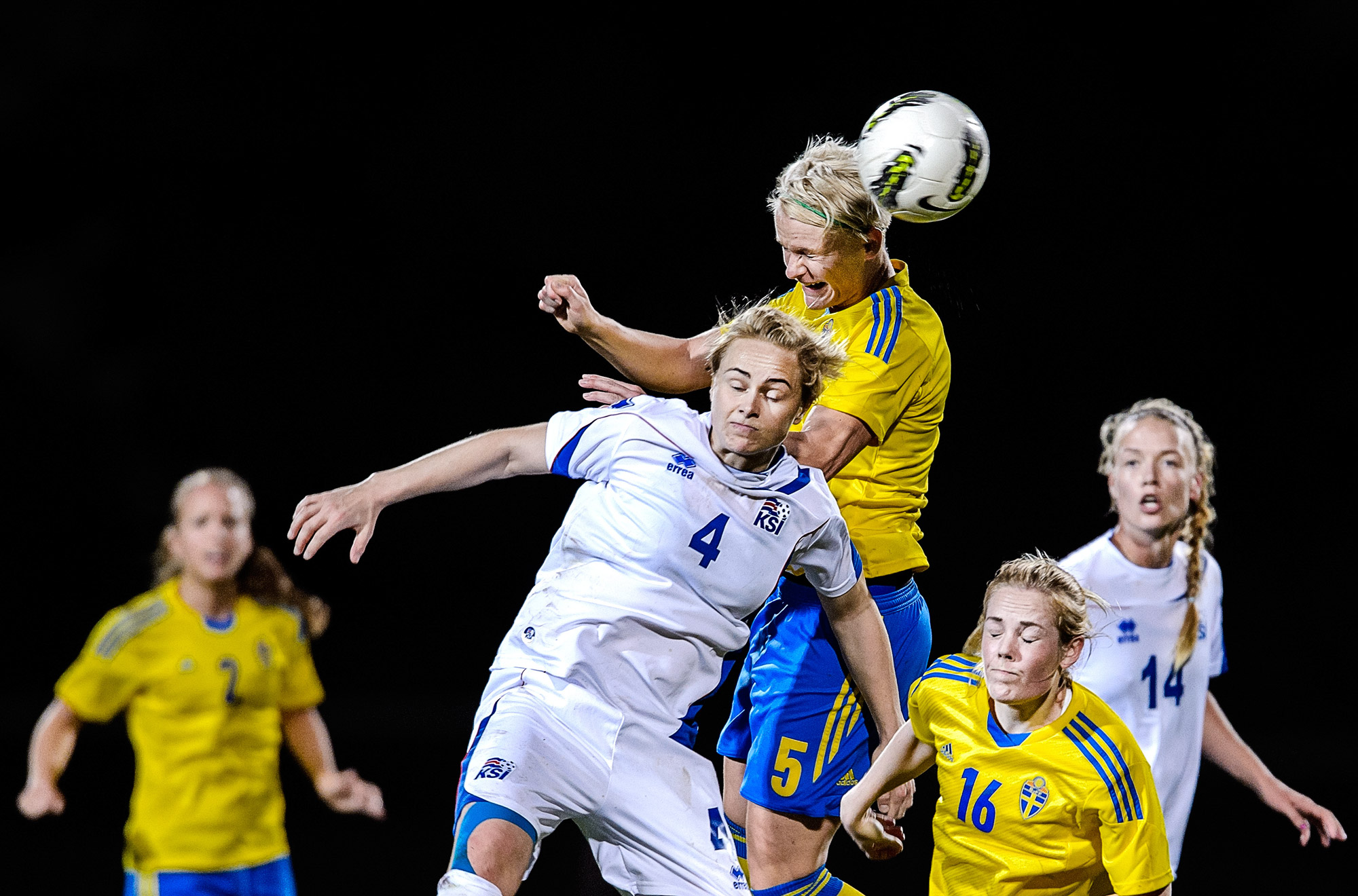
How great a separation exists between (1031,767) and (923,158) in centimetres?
141

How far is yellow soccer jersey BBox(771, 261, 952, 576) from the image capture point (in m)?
3.20

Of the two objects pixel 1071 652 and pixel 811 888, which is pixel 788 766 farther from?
pixel 1071 652

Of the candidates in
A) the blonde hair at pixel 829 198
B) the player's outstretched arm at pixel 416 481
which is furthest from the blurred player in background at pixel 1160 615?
the player's outstretched arm at pixel 416 481

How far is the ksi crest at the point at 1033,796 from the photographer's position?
2799mm

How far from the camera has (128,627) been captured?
3.43 m

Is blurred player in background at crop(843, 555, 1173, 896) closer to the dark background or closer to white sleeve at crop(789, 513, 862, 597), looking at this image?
white sleeve at crop(789, 513, 862, 597)

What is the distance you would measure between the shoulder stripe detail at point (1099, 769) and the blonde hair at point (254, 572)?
183cm

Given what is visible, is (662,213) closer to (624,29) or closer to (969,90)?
(624,29)

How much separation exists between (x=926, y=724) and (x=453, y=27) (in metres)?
6.42

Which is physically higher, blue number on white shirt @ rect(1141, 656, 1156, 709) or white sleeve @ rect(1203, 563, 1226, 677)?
white sleeve @ rect(1203, 563, 1226, 677)

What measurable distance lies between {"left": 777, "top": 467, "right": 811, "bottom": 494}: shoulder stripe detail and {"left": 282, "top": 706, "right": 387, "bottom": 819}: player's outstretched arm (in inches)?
50.7

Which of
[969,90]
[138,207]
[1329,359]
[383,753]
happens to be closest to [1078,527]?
[1329,359]

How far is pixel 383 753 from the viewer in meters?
6.73

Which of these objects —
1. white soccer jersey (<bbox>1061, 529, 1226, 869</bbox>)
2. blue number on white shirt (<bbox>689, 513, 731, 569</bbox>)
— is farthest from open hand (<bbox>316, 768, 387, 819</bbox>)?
white soccer jersey (<bbox>1061, 529, 1226, 869</bbox>)
